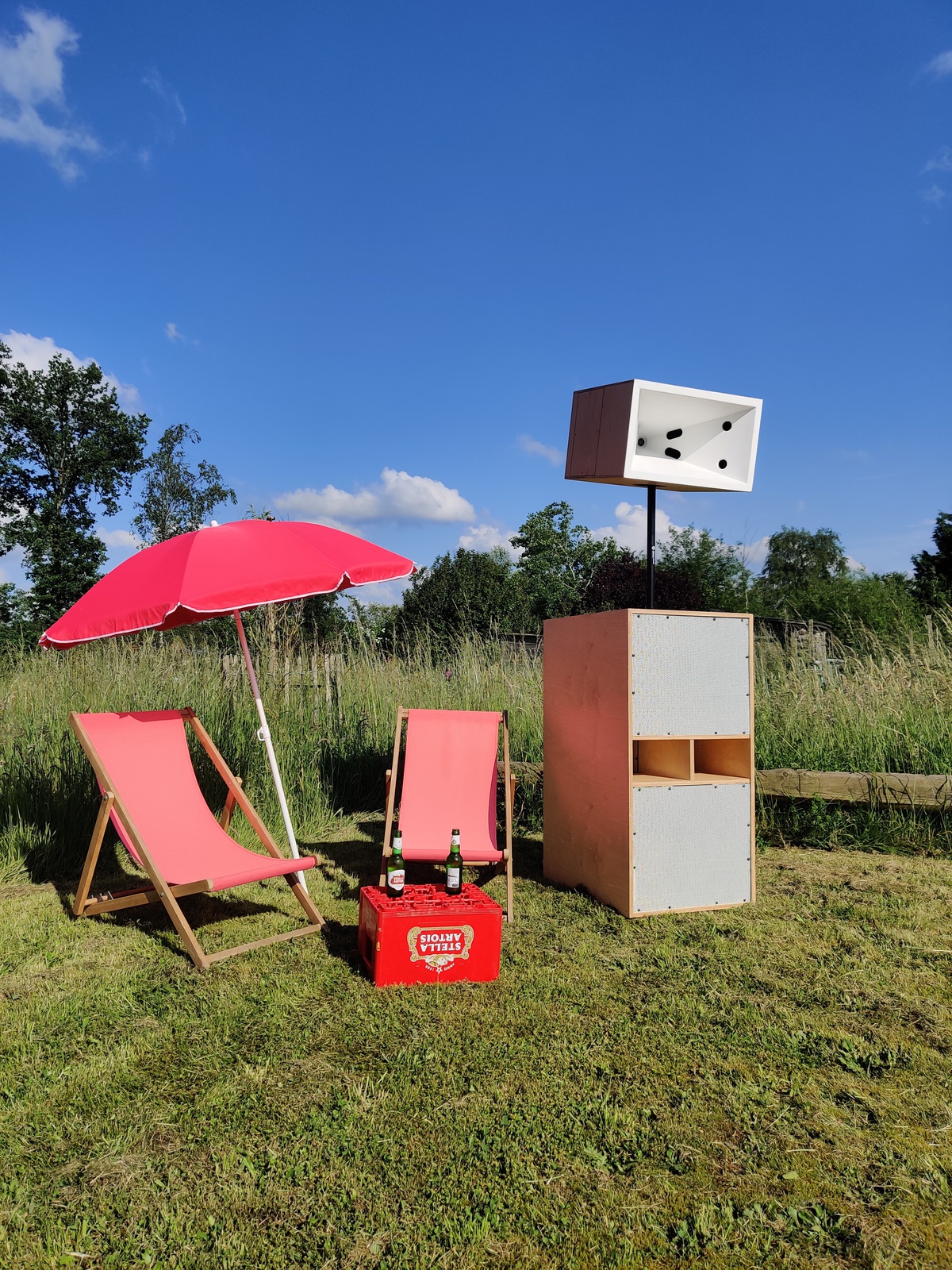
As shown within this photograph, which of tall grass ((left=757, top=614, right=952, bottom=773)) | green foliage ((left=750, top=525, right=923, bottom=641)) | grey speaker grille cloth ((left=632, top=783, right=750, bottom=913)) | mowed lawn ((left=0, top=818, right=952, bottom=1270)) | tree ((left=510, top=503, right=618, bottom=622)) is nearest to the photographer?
mowed lawn ((left=0, top=818, right=952, bottom=1270))

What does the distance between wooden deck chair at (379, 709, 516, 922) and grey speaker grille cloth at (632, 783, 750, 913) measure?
628 millimetres

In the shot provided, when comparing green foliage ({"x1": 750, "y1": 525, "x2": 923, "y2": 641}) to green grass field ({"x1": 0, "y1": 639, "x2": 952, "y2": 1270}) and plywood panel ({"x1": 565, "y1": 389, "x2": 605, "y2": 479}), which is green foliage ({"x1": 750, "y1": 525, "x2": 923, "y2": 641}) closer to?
plywood panel ({"x1": 565, "y1": 389, "x2": 605, "y2": 479})

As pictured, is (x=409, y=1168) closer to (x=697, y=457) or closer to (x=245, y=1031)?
(x=245, y=1031)

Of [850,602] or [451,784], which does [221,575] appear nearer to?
[451,784]

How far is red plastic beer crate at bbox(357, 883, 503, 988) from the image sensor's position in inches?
112

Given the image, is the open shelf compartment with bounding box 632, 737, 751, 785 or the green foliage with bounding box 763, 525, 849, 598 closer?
the open shelf compartment with bounding box 632, 737, 751, 785

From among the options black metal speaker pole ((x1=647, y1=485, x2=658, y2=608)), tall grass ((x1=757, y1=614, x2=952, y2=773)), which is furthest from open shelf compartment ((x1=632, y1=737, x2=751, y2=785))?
tall grass ((x1=757, y1=614, x2=952, y2=773))

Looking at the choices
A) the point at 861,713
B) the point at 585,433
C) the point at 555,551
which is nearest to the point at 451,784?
the point at 585,433

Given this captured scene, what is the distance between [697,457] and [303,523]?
6.50 ft

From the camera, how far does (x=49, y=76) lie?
11.4 metres

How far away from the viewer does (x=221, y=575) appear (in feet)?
10.6

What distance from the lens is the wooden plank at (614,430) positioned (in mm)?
3652

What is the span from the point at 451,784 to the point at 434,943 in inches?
52.7

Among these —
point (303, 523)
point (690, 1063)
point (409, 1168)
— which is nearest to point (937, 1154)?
point (690, 1063)
